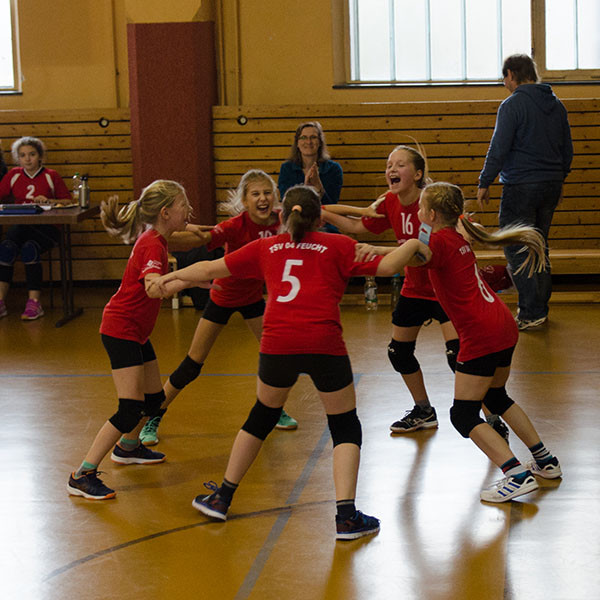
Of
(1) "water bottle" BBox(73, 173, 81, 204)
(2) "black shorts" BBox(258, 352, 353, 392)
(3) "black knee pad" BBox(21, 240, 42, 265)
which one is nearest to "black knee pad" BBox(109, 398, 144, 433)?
(2) "black shorts" BBox(258, 352, 353, 392)

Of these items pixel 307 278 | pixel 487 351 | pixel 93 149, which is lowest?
pixel 487 351

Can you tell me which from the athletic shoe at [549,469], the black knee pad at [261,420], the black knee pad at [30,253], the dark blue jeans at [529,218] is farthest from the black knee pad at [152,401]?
the black knee pad at [30,253]

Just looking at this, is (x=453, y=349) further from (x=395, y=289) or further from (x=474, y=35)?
(x=474, y=35)

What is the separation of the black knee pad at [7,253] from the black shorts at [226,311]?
4246mm

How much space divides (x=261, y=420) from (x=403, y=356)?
1.35 m

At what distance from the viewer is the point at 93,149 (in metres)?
9.38

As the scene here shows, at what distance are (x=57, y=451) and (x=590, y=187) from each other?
6.43 meters

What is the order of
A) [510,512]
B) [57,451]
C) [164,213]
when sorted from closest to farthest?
1. [510,512]
2. [164,213]
3. [57,451]

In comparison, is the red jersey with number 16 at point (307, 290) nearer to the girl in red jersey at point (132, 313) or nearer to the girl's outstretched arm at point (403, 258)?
the girl's outstretched arm at point (403, 258)

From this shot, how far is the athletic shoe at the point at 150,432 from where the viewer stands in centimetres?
464

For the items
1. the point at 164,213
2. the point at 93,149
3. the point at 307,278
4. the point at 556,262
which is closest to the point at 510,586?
the point at 307,278

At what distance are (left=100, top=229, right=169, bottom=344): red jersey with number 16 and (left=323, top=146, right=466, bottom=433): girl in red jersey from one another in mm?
988

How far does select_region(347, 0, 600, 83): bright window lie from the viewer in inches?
364

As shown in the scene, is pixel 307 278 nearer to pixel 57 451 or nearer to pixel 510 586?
pixel 510 586
